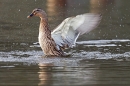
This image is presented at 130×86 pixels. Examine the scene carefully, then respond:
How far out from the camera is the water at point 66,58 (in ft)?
28.7

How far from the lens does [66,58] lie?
1116 centimetres

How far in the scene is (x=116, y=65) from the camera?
10.1 meters

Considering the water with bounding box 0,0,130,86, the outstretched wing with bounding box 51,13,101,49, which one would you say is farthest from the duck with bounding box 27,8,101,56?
the water with bounding box 0,0,130,86

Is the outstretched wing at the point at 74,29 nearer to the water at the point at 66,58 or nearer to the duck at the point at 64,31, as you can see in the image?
the duck at the point at 64,31

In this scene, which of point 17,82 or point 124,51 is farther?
point 124,51

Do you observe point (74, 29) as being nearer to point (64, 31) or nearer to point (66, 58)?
point (64, 31)

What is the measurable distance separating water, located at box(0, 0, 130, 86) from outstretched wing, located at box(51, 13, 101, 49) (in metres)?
0.25

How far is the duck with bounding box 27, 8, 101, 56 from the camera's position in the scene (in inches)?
467

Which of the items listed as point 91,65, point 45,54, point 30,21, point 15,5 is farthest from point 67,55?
A: point 15,5

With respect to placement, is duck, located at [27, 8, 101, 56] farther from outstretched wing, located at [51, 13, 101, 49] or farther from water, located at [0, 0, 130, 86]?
water, located at [0, 0, 130, 86]

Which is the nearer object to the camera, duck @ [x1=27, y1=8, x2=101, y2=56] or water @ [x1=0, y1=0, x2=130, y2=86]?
water @ [x1=0, y1=0, x2=130, y2=86]

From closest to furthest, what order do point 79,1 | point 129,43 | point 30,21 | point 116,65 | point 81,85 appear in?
1. point 81,85
2. point 116,65
3. point 129,43
4. point 30,21
5. point 79,1

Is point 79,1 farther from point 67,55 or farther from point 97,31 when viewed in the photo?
point 67,55

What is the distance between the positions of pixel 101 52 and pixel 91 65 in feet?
5.20
